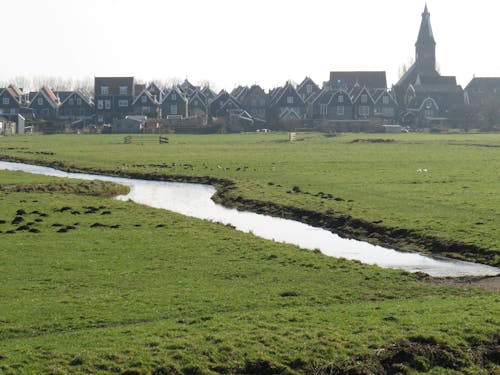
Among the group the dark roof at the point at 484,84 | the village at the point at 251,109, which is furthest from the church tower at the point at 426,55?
the village at the point at 251,109

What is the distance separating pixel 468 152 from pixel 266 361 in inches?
2513

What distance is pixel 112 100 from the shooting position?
484 feet

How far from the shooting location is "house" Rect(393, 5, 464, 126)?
15550cm

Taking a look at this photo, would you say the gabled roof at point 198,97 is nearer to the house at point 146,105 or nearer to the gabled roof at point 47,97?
the house at point 146,105

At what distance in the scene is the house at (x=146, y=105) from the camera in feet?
476

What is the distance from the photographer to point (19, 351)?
14242mm

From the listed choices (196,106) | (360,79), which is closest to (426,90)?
(360,79)

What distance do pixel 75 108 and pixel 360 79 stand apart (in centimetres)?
5189

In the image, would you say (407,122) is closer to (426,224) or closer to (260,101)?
(260,101)

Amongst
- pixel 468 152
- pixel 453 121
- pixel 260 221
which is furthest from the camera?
pixel 453 121

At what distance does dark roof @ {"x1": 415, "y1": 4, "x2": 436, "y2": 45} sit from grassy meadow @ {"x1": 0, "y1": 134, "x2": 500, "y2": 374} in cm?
14510

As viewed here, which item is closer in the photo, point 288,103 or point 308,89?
point 288,103

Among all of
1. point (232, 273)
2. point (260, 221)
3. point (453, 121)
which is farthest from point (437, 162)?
point (453, 121)

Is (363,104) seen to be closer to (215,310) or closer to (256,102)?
(256,102)
